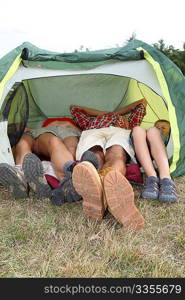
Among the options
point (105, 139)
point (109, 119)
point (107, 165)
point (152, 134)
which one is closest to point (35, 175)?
point (107, 165)

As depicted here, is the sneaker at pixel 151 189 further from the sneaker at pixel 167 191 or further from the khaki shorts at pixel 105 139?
the khaki shorts at pixel 105 139

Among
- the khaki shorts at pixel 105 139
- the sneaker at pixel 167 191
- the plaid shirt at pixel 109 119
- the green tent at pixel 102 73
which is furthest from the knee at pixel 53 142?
the sneaker at pixel 167 191

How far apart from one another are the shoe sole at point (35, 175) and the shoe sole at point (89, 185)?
36 cm

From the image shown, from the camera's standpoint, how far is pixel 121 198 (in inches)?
69.6

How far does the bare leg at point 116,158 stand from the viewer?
7.33 ft

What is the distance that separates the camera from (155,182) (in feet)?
7.16

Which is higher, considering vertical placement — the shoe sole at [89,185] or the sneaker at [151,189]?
the shoe sole at [89,185]

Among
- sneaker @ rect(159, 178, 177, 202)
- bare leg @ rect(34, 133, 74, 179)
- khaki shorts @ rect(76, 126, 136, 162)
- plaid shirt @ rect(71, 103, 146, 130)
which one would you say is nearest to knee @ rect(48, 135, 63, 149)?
bare leg @ rect(34, 133, 74, 179)

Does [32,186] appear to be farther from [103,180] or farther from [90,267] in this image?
[90,267]

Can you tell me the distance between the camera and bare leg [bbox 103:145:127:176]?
223 centimetres

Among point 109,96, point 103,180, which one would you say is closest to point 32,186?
point 103,180

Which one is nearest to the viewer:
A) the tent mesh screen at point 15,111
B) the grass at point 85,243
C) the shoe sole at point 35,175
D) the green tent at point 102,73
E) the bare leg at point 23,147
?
the grass at point 85,243

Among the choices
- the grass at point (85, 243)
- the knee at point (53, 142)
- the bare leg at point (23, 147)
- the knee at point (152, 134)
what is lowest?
the grass at point (85, 243)

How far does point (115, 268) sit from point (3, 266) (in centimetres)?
44
